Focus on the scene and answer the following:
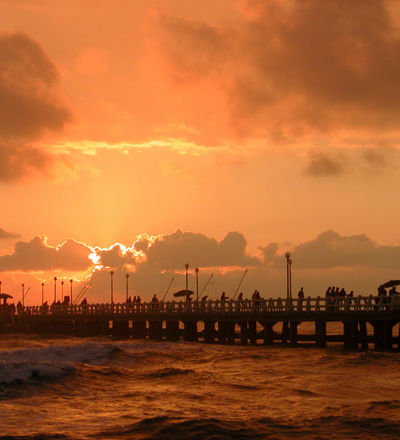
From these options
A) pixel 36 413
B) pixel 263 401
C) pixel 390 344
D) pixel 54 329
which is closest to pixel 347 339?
pixel 390 344

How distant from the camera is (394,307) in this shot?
134 feet

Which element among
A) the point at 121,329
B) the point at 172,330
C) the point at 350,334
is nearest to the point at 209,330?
the point at 172,330

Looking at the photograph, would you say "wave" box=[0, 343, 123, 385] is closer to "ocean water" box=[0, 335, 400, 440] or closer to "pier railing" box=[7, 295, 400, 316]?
"ocean water" box=[0, 335, 400, 440]

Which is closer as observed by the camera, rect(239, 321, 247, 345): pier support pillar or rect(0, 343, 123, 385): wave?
rect(0, 343, 123, 385): wave

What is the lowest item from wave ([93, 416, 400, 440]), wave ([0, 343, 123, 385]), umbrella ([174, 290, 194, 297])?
wave ([93, 416, 400, 440])

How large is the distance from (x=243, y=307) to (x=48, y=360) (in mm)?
17878

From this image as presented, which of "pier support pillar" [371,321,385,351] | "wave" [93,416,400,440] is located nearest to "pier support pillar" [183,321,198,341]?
"pier support pillar" [371,321,385,351]

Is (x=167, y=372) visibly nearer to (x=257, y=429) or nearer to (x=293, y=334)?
(x=257, y=429)

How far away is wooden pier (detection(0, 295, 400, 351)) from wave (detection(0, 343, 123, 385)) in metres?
12.2

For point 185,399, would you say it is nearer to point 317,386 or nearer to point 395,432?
point 317,386

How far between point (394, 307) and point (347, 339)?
11.5ft

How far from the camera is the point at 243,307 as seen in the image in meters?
49.1

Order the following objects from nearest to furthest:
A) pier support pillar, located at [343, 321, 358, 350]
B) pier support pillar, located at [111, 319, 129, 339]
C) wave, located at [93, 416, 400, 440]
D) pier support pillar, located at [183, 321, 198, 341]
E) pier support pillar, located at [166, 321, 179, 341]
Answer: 1. wave, located at [93, 416, 400, 440]
2. pier support pillar, located at [343, 321, 358, 350]
3. pier support pillar, located at [183, 321, 198, 341]
4. pier support pillar, located at [166, 321, 179, 341]
5. pier support pillar, located at [111, 319, 129, 339]

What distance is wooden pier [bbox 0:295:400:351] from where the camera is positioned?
4197cm
